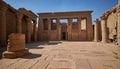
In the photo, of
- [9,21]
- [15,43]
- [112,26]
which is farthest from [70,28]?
[15,43]

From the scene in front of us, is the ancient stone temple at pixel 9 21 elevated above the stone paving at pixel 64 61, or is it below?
above

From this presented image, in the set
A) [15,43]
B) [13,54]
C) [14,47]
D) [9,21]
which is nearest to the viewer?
[13,54]

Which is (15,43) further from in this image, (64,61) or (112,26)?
(112,26)

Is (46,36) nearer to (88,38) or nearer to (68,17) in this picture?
(68,17)

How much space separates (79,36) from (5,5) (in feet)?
52.8

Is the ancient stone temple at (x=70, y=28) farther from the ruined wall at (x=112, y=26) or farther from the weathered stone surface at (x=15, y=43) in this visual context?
the weathered stone surface at (x=15, y=43)

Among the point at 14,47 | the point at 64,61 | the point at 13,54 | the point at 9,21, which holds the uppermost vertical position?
the point at 9,21

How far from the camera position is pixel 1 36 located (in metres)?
11.0

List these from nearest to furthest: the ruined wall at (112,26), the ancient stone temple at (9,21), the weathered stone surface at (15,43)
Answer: the weathered stone surface at (15,43), the ancient stone temple at (9,21), the ruined wall at (112,26)

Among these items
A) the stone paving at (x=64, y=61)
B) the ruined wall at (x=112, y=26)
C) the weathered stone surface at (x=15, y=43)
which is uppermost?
the ruined wall at (x=112, y=26)

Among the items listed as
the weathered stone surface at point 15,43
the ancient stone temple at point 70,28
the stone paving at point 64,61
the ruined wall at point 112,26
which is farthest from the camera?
the ancient stone temple at point 70,28

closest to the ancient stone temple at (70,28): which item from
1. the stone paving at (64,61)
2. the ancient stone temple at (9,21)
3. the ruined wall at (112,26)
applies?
the ruined wall at (112,26)

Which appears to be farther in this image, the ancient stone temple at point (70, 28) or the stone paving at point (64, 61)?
the ancient stone temple at point (70, 28)

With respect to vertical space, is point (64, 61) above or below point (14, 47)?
below
